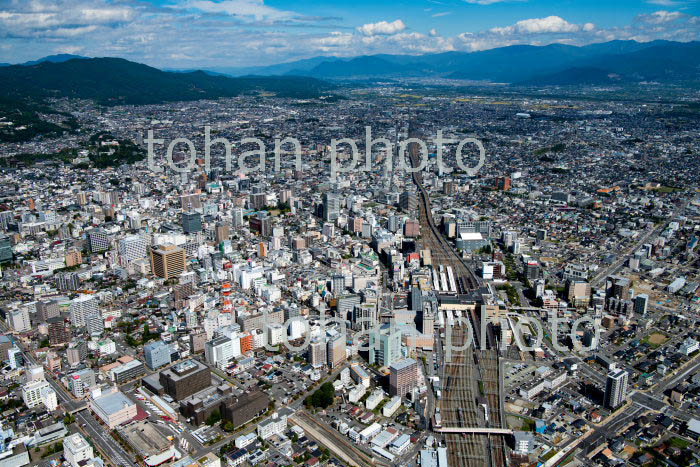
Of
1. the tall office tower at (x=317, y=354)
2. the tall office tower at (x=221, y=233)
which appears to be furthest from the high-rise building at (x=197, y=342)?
the tall office tower at (x=221, y=233)

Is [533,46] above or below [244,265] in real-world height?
above

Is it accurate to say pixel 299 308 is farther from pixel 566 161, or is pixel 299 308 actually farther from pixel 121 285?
pixel 566 161

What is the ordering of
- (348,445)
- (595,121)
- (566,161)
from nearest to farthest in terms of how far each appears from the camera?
(348,445)
(566,161)
(595,121)

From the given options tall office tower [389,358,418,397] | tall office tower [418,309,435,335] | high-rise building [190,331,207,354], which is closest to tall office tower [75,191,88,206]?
high-rise building [190,331,207,354]

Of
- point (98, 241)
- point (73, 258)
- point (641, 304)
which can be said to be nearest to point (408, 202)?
point (641, 304)

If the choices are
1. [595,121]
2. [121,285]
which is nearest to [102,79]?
[595,121]

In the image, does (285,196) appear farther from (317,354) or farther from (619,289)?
(619,289)
